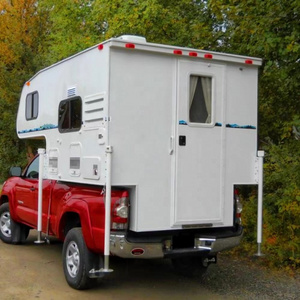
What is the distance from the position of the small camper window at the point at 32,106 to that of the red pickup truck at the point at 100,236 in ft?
3.79

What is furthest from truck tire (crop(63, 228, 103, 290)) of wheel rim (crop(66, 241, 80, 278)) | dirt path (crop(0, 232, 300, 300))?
dirt path (crop(0, 232, 300, 300))

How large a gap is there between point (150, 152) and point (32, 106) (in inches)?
115

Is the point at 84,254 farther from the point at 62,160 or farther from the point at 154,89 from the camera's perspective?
the point at 154,89

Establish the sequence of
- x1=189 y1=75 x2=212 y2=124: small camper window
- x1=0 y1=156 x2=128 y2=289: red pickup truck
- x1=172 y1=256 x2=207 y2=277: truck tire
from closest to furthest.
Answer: x1=0 y1=156 x2=128 y2=289: red pickup truck < x1=189 y1=75 x2=212 y2=124: small camper window < x1=172 y1=256 x2=207 y2=277: truck tire

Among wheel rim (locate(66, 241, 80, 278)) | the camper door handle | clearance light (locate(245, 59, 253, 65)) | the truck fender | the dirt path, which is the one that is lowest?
the dirt path

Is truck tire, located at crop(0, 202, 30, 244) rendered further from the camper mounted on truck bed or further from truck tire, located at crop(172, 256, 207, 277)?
truck tire, located at crop(172, 256, 207, 277)

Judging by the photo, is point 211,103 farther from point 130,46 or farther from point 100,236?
point 100,236

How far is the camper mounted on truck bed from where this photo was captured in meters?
5.26

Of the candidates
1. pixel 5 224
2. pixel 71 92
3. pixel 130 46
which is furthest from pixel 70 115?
pixel 5 224

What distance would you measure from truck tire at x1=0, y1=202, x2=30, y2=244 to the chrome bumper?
3767mm

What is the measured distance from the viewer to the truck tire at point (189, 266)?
650 cm

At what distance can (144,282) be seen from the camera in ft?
21.0

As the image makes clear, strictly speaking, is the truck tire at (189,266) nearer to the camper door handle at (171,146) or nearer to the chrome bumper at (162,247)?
the chrome bumper at (162,247)

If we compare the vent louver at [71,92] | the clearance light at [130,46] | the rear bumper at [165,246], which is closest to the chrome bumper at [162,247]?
the rear bumper at [165,246]
